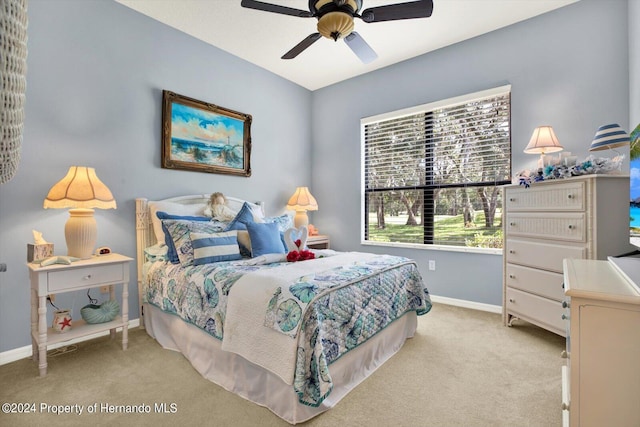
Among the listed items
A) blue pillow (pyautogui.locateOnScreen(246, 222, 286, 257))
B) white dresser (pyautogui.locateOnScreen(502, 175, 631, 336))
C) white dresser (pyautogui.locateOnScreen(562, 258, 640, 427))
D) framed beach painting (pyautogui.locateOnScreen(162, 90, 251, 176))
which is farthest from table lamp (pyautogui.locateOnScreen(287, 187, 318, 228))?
white dresser (pyautogui.locateOnScreen(562, 258, 640, 427))

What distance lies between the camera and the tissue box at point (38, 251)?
2.16 meters

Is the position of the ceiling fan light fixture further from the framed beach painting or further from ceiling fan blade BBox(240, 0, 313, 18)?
the framed beach painting

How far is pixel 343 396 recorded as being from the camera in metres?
1.77

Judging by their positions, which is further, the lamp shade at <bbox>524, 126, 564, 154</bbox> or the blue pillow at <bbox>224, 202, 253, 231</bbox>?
the blue pillow at <bbox>224, 202, 253, 231</bbox>

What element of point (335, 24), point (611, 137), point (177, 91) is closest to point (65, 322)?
point (177, 91)

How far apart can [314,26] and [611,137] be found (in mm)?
2573

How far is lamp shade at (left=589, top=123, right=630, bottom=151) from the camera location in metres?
2.13

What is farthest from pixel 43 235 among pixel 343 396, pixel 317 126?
pixel 317 126

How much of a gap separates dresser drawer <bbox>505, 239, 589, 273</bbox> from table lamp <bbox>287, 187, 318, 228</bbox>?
7.45 feet

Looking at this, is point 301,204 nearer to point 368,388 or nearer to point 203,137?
point 203,137

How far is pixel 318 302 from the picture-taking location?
5.37 ft

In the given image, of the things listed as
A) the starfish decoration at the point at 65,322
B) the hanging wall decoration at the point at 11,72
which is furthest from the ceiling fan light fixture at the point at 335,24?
the starfish decoration at the point at 65,322

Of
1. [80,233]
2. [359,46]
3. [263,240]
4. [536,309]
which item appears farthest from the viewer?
[263,240]

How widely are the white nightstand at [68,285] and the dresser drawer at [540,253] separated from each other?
314 centimetres
